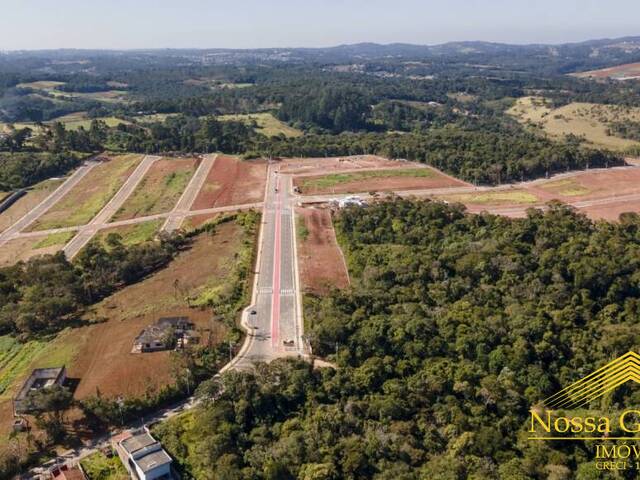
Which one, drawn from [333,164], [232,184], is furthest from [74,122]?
[333,164]

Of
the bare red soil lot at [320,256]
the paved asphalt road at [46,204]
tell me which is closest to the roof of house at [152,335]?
the bare red soil lot at [320,256]

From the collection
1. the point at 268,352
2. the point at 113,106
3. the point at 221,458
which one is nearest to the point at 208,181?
the point at 268,352

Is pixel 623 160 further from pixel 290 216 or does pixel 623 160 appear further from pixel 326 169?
pixel 290 216

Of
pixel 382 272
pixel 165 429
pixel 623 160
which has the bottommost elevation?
pixel 165 429

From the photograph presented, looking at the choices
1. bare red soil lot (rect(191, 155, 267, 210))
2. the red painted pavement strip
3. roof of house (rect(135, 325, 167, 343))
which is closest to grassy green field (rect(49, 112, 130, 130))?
bare red soil lot (rect(191, 155, 267, 210))

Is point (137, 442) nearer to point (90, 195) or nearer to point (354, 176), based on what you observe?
point (354, 176)

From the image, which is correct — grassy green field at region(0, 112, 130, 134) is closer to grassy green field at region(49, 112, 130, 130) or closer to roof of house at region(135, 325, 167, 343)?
grassy green field at region(49, 112, 130, 130)
